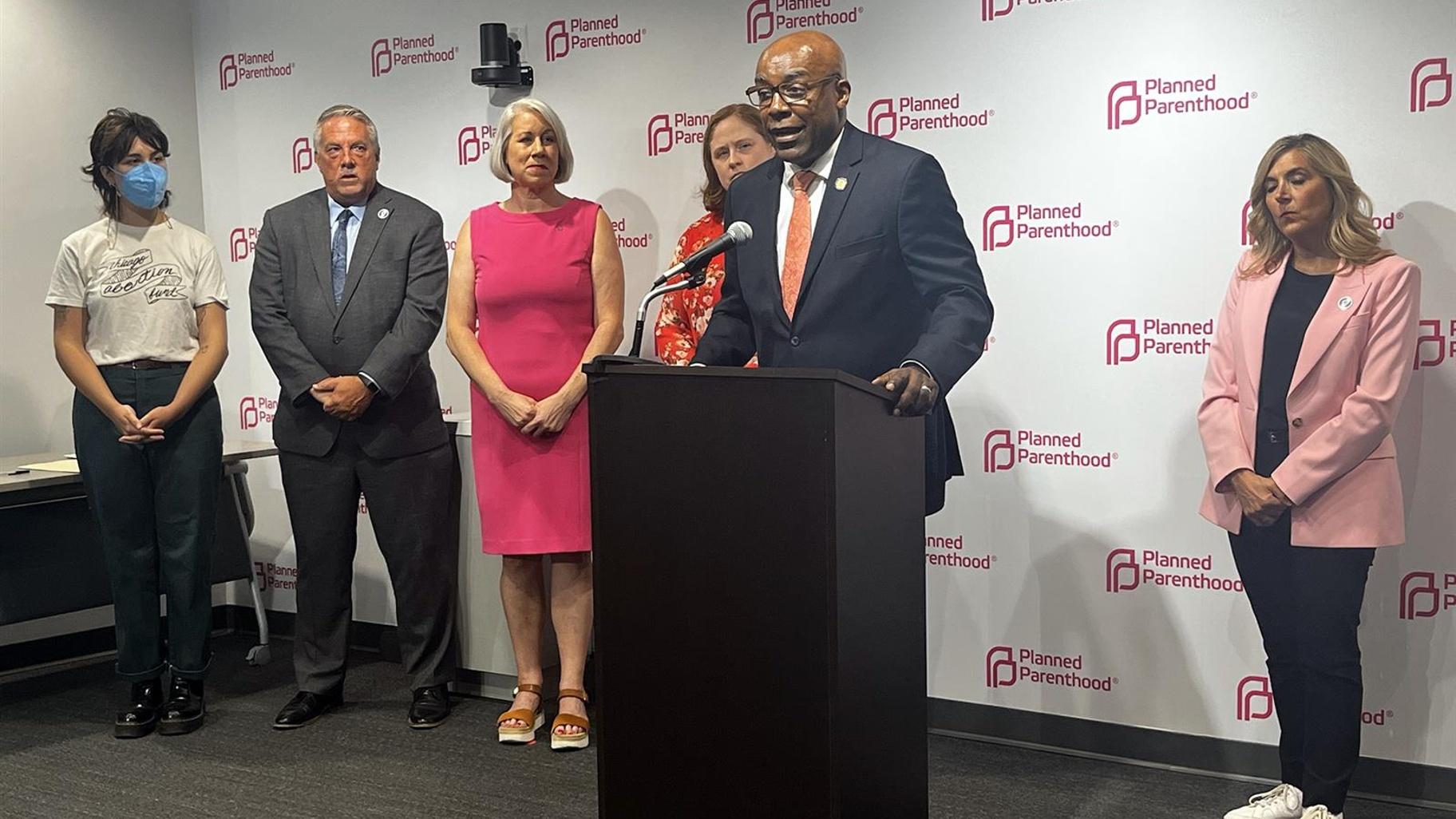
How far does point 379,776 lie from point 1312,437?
2570mm

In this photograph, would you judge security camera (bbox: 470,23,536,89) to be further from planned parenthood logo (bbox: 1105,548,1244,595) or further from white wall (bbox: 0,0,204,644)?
planned parenthood logo (bbox: 1105,548,1244,595)

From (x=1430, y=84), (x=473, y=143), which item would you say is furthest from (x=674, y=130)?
(x=1430, y=84)

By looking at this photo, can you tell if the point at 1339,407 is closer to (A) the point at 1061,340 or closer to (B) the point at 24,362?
(A) the point at 1061,340

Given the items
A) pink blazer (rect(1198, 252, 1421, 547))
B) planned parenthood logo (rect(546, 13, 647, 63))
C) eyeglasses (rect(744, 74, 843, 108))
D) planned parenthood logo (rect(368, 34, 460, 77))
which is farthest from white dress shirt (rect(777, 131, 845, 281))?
planned parenthood logo (rect(368, 34, 460, 77))

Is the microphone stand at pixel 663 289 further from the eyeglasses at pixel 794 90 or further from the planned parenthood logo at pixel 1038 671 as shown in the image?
the planned parenthood logo at pixel 1038 671

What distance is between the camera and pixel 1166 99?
3.74 metres

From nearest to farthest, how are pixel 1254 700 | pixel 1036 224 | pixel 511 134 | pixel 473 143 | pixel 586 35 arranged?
pixel 1254 700 < pixel 1036 224 < pixel 511 134 < pixel 586 35 < pixel 473 143

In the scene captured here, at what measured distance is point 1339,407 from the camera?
318cm

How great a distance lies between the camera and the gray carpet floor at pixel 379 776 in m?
3.55

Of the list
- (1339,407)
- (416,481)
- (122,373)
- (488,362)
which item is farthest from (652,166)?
(1339,407)

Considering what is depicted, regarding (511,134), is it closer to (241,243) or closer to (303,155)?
(303,155)

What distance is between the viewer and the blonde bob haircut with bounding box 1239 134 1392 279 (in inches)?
126

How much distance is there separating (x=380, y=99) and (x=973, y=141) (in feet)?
7.75

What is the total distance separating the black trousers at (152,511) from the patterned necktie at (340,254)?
0.53 m
